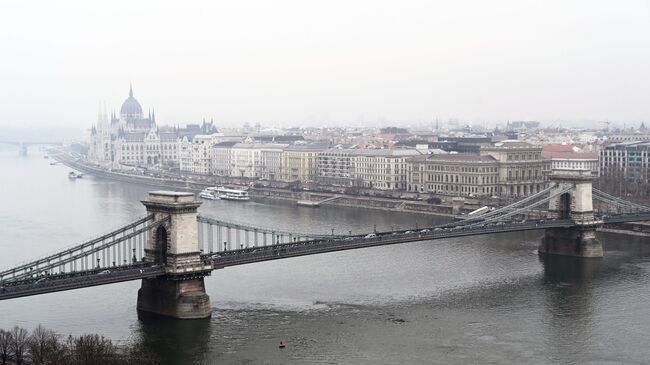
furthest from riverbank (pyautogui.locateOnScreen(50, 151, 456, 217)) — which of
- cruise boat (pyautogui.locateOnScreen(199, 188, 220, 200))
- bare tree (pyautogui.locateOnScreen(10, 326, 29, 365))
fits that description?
bare tree (pyautogui.locateOnScreen(10, 326, 29, 365))

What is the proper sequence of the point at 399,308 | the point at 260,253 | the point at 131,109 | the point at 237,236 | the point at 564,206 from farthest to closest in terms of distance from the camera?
the point at 131,109
the point at 564,206
the point at 237,236
the point at 260,253
the point at 399,308

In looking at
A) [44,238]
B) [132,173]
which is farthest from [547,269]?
[132,173]

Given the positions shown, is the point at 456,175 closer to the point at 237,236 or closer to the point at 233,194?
the point at 233,194

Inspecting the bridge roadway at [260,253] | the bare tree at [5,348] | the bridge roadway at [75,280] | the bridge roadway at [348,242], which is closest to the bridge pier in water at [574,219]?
Result: the bridge roadway at [260,253]

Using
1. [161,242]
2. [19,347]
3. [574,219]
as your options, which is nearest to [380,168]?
[574,219]

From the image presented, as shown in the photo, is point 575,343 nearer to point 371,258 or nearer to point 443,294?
point 443,294

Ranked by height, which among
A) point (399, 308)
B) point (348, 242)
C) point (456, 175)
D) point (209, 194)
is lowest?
point (209, 194)
